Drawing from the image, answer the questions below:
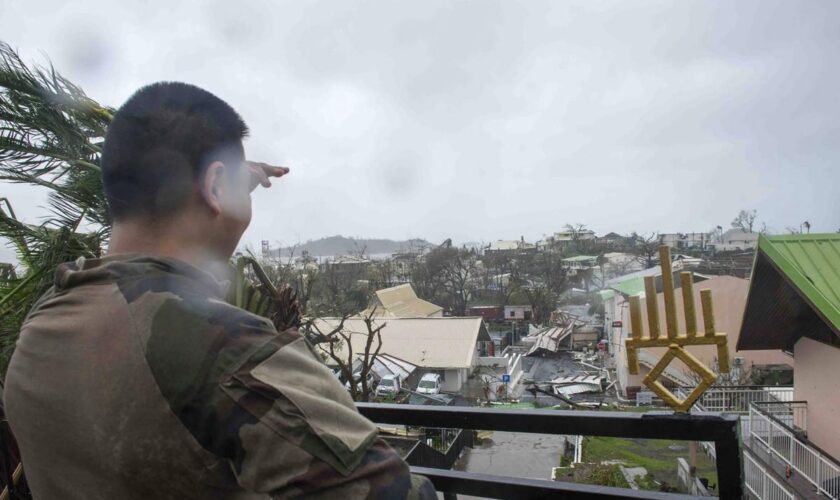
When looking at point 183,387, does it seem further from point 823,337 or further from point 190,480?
point 823,337

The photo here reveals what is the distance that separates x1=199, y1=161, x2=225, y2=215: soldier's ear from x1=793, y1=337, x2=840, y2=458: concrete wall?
6199 mm

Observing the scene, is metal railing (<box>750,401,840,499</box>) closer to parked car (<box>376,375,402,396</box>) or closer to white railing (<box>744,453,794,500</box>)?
white railing (<box>744,453,794,500</box>)

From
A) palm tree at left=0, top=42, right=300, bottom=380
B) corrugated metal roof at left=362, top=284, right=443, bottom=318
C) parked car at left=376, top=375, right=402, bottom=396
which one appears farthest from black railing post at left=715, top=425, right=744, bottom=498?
corrugated metal roof at left=362, top=284, right=443, bottom=318

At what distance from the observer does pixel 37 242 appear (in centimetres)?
274

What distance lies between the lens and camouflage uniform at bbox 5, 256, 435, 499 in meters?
0.48

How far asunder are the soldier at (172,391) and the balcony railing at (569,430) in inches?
19.9

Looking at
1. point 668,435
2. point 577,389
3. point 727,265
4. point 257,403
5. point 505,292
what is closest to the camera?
point 257,403

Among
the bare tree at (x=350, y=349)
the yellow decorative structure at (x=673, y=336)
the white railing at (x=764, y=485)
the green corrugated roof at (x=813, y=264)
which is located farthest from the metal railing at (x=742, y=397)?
the yellow decorative structure at (x=673, y=336)

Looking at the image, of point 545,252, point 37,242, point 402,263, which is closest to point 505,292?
point 545,252

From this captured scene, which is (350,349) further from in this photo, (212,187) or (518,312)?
(518,312)

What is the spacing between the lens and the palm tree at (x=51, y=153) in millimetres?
2674

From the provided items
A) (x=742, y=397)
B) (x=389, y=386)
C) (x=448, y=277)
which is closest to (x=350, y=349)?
(x=389, y=386)

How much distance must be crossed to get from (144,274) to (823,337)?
647 cm

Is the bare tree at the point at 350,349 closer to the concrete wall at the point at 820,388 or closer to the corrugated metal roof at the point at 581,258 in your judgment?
the concrete wall at the point at 820,388
